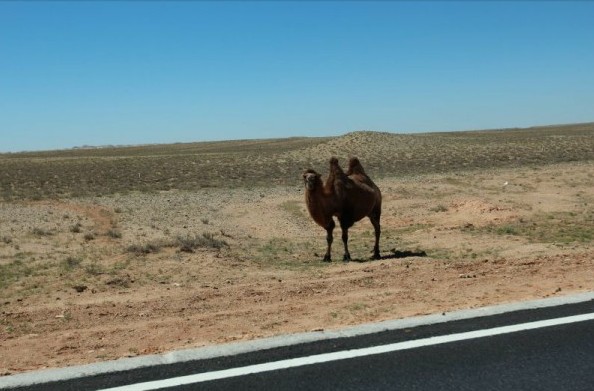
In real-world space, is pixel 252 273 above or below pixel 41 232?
above

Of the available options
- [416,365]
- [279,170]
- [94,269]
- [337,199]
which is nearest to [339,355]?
[416,365]

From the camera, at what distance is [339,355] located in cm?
554

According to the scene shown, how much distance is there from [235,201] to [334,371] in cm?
2513

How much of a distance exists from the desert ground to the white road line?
3.18 ft

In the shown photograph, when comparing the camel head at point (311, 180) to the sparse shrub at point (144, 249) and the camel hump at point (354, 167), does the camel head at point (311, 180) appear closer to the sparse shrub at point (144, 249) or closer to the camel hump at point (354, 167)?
the camel hump at point (354, 167)

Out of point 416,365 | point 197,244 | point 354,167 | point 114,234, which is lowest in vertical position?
point 114,234

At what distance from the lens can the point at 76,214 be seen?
26.1 m

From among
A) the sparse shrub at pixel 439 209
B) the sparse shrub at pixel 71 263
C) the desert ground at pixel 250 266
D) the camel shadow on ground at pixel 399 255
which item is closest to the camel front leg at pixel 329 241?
the desert ground at pixel 250 266

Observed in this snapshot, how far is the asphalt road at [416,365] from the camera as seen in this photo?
4922 millimetres

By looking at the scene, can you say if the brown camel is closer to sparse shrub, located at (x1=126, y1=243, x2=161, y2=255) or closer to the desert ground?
the desert ground

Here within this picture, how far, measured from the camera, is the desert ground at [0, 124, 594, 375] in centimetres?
700

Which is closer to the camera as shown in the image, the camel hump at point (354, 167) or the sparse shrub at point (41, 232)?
the camel hump at point (354, 167)

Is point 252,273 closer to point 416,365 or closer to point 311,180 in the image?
point 311,180

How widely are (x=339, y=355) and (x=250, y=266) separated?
718 centimetres
